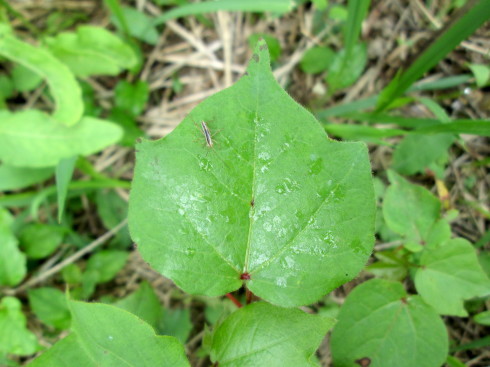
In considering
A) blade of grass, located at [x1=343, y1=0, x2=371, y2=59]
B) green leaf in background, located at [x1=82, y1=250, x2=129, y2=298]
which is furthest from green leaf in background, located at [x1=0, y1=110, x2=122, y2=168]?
blade of grass, located at [x1=343, y1=0, x2=371, y2=59]

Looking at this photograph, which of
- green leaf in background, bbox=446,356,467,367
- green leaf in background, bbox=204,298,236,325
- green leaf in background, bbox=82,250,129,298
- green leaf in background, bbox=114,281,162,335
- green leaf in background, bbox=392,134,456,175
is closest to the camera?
green leaf in background, bbox=446,356,467,367

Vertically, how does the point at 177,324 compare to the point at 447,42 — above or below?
below

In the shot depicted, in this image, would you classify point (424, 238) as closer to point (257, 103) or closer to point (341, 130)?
point (341, 130)

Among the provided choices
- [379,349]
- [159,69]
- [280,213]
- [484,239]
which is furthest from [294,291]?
[159,69]

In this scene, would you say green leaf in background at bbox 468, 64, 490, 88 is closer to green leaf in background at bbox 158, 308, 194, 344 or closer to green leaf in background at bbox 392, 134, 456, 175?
green leaf in background at bbox 392, 134, 456, 175

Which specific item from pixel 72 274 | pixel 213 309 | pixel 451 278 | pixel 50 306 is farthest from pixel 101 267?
pixel 451 278

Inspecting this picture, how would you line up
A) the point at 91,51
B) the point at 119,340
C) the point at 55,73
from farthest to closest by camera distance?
the point at 91,51
the point at 55,73
the point at 119,340

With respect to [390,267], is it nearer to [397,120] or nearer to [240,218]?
[397,120]
